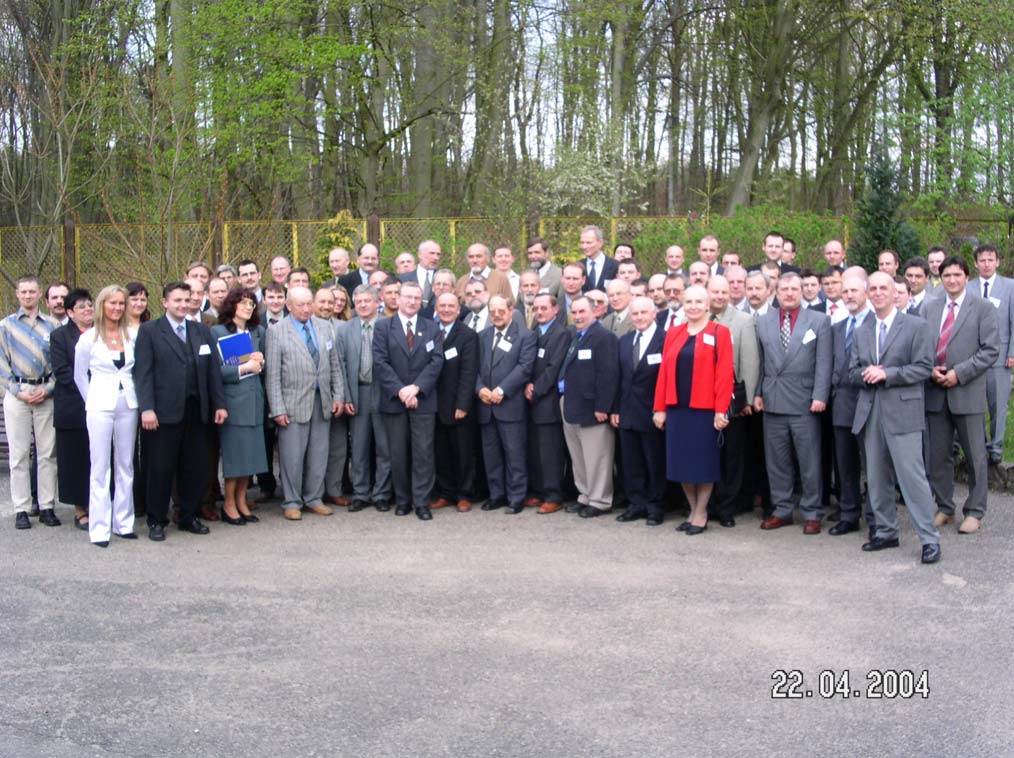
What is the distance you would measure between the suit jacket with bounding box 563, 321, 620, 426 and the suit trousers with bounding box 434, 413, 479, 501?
35.8 inches

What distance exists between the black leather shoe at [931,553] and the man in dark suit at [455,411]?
379cm

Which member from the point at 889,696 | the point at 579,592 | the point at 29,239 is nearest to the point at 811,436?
the point at 579,592

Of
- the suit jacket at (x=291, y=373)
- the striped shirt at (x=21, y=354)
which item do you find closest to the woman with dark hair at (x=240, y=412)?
the suit jacket at (x=291, y=373)

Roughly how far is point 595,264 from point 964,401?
4263mm

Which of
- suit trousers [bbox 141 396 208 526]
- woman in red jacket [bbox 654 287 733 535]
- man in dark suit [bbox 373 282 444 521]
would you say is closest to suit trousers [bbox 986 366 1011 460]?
woman in red jacket [bbox 654 287 733 535]

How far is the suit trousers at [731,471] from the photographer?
30.0 feet

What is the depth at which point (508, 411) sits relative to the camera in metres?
9.73

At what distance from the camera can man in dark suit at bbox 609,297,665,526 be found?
926 centimetres

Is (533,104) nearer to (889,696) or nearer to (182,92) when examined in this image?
(182,92)

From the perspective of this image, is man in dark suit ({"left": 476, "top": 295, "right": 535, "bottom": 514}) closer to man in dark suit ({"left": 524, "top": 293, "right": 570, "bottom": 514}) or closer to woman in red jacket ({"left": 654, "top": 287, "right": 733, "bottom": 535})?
man in dark suit ({"left": 524, "top": 293, "right": 570, "bottom": 514})

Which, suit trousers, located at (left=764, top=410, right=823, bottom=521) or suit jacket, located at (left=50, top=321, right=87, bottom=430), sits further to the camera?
suit jacket, located at (left=50, top=321, right=87, bottom=430)

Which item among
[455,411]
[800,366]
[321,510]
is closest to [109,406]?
[321,510]

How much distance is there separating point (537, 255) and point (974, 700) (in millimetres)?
7308

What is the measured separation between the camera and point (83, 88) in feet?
59.5
